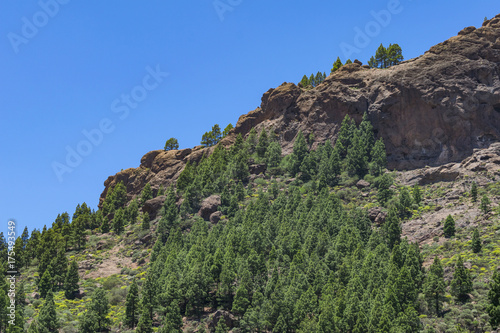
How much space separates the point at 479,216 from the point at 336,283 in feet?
103

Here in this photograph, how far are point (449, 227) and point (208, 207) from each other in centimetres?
5453

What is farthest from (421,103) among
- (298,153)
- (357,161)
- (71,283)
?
(71,283)

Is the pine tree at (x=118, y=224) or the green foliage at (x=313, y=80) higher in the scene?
the green foliage at (x=313, y=80)

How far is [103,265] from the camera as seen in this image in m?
127

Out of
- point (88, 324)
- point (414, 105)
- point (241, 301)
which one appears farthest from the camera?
point (414, 105)

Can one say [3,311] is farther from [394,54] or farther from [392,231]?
[394,54]

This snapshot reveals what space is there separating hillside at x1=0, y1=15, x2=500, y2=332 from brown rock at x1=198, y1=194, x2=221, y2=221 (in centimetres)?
32

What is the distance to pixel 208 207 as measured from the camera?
5236 inches

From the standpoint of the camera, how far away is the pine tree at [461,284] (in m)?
80.9

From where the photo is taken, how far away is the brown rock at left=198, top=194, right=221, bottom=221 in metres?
133

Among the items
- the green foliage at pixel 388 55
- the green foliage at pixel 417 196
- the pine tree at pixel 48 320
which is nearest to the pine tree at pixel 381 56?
the green foliage at pixel 388 55

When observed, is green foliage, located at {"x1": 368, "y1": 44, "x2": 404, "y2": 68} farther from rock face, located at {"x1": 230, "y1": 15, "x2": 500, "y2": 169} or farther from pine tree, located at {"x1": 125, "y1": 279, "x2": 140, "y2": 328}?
pine tree, located at {"x1": 125, "y1": 279, "x2": 140, "y2": 328}

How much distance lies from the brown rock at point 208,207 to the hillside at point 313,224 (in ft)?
1.05

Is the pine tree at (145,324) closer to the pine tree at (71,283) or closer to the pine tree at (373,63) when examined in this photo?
the pine tree at (71,283)
